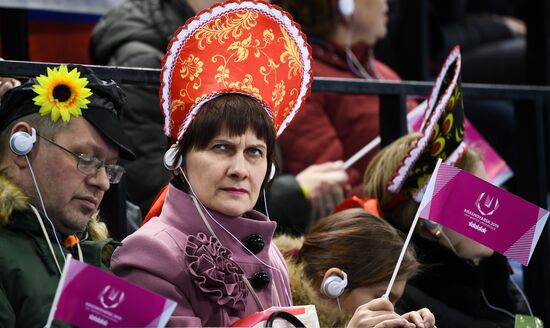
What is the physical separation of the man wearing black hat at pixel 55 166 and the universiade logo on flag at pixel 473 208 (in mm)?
844

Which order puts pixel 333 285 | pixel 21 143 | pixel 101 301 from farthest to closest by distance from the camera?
pixel 333 285, pixel 21 143, pixel 101 301

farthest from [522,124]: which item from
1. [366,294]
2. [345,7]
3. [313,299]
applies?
[313,299]

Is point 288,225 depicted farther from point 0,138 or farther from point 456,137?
point 0,138

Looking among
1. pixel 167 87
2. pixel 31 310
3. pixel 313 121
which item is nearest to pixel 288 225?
pixel 313 121

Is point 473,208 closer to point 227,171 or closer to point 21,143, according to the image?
point 227,171

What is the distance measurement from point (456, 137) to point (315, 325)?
1.17 meters

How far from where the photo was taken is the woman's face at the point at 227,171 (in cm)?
331

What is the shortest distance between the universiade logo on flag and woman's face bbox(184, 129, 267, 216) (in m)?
0.48

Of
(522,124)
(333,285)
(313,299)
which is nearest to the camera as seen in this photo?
(333,285)

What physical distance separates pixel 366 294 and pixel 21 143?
3.96 ft

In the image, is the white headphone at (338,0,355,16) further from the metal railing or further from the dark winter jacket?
the dark winter jacket

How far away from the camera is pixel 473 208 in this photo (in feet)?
11.3

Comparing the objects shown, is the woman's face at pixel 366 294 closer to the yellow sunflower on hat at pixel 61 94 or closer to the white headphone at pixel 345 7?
the yellow sunflower on hat at pixel 61 94

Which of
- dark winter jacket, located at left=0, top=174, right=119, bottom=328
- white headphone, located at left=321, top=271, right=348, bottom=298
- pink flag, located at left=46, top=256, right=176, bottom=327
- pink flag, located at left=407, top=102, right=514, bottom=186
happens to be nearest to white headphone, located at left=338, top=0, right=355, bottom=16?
pink flag, located at left=407, top=102, right=514, bottom=186
